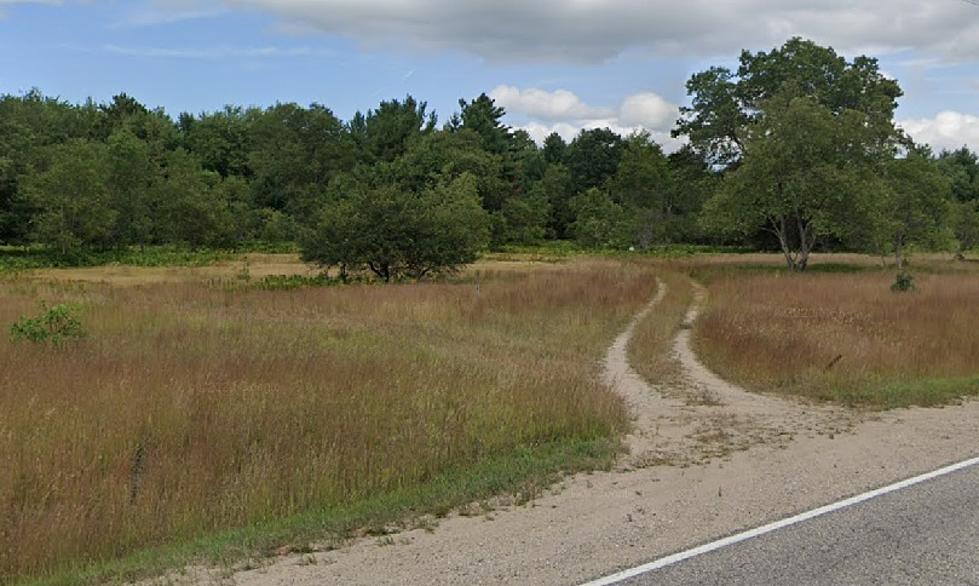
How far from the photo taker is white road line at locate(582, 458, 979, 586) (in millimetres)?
5273

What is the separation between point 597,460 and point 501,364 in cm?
493

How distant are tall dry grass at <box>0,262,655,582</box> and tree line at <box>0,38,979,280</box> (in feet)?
86.1

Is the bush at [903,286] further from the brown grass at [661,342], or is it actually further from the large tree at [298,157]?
the large tree at [298,157]

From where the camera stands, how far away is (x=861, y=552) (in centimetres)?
566

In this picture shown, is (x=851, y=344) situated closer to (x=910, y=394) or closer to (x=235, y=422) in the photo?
(x=910, y=394)

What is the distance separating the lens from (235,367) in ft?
37.8

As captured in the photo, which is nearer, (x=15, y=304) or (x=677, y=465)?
(x=677, y=465)

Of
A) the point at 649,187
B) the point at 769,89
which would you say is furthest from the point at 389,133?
the point at 769,89

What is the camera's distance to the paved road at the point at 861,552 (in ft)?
17.1

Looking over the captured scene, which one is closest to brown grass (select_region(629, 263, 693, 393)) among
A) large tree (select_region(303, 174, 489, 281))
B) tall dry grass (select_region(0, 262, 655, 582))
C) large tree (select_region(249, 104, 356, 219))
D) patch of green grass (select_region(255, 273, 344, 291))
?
tall dry grass (select_region(0, 262, 655, 582))

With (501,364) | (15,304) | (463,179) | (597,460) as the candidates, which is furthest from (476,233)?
(597,460)

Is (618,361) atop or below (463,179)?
below

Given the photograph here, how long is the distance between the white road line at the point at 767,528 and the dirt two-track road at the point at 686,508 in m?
0.09

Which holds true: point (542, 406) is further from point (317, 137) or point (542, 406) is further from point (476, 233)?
point (317, 137)
